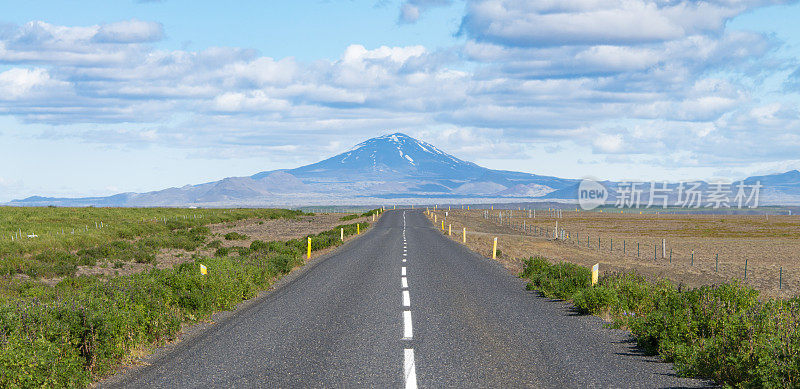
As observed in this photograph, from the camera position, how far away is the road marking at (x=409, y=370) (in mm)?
7053

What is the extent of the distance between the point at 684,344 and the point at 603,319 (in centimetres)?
359

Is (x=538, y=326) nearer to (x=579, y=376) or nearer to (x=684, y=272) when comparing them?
(x=579, y=376)

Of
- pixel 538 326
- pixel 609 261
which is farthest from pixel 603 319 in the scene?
pixel 609 261

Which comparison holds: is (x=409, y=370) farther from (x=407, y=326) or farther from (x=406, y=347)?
(x=407, y=326)

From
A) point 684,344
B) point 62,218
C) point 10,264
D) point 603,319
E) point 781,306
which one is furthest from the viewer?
point 62,218

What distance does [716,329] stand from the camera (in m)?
8.86

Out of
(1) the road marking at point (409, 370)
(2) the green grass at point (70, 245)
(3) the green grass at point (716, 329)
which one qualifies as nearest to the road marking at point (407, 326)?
(1) the road marking at point (409, 370)

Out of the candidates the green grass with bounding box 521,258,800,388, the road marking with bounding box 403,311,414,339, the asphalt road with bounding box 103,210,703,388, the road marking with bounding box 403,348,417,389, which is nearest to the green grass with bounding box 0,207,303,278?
the asphalt road with bounding box 103,210,703,388

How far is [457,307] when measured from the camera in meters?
12.8

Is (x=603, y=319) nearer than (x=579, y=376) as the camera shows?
No

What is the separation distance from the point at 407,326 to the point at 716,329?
15.3ft

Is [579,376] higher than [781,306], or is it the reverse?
[781,306]

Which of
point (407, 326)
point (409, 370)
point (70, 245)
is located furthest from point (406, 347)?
point (70, 245)

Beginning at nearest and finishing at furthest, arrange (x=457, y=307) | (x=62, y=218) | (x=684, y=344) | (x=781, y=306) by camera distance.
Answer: (x=684, y=344)
(x=781, y=306)
(x=457, y=307)
(x=62, y=218)
